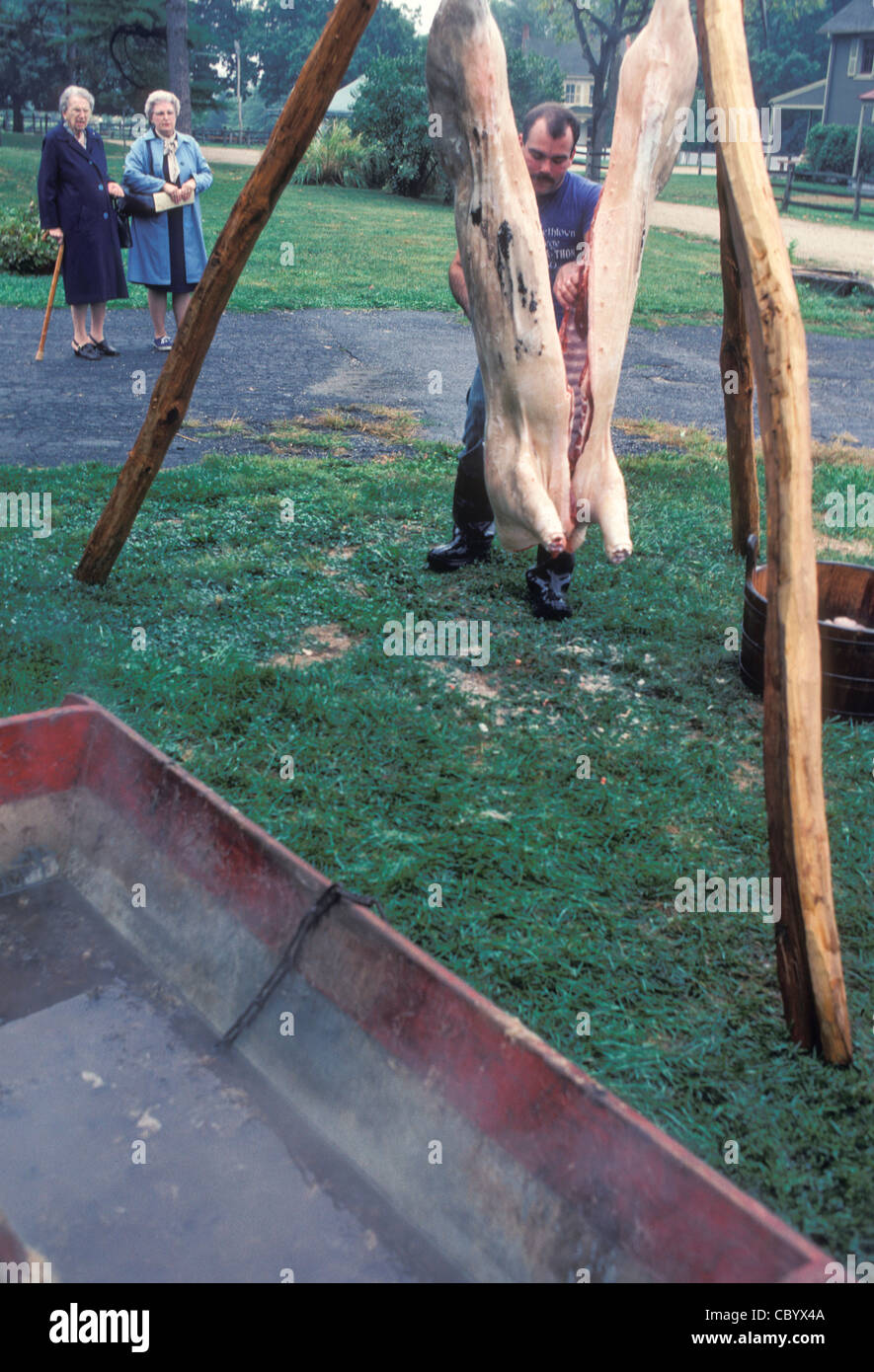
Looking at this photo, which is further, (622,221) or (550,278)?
(550,278)

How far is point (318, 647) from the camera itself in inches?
202

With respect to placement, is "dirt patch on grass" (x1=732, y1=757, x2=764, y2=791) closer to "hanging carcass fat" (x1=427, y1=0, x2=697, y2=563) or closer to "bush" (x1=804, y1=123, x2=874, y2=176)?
"hanging carcass fat" (x1=427, y1=0, x2=697, y2=563)

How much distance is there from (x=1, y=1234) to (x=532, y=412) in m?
2.29

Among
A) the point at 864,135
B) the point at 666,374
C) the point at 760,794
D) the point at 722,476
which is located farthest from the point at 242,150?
the point at 760,794

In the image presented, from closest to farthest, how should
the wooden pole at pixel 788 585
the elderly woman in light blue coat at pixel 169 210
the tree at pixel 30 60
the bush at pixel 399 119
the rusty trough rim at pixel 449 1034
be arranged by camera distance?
1. the rusty trough rim at pixel 449 1034
2. the wooden pole at pixel 788 585
3. the elderly woman in light blue coat at pixel 169 210
4. the bush at pixel 399 119
5. the tree at pixel 30 60

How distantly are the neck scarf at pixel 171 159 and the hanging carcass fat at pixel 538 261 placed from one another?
6788mm

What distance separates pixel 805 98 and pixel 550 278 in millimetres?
55005

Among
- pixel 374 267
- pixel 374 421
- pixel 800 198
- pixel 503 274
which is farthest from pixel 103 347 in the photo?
pixel 800 198

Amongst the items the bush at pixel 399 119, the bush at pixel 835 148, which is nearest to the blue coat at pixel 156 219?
the bush at pixel 399 119

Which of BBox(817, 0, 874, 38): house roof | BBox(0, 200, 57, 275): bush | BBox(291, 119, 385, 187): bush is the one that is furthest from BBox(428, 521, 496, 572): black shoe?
BBox(817, 0, 874, 38): house roof

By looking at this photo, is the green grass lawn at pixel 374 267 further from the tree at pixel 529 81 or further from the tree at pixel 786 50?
the tree at pixel 786 50

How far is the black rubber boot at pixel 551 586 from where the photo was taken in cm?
543

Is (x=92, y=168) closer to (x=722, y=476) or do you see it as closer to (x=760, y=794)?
(x=722, y=476)

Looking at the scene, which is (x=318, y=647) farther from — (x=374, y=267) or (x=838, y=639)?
(x=374, y=267)
